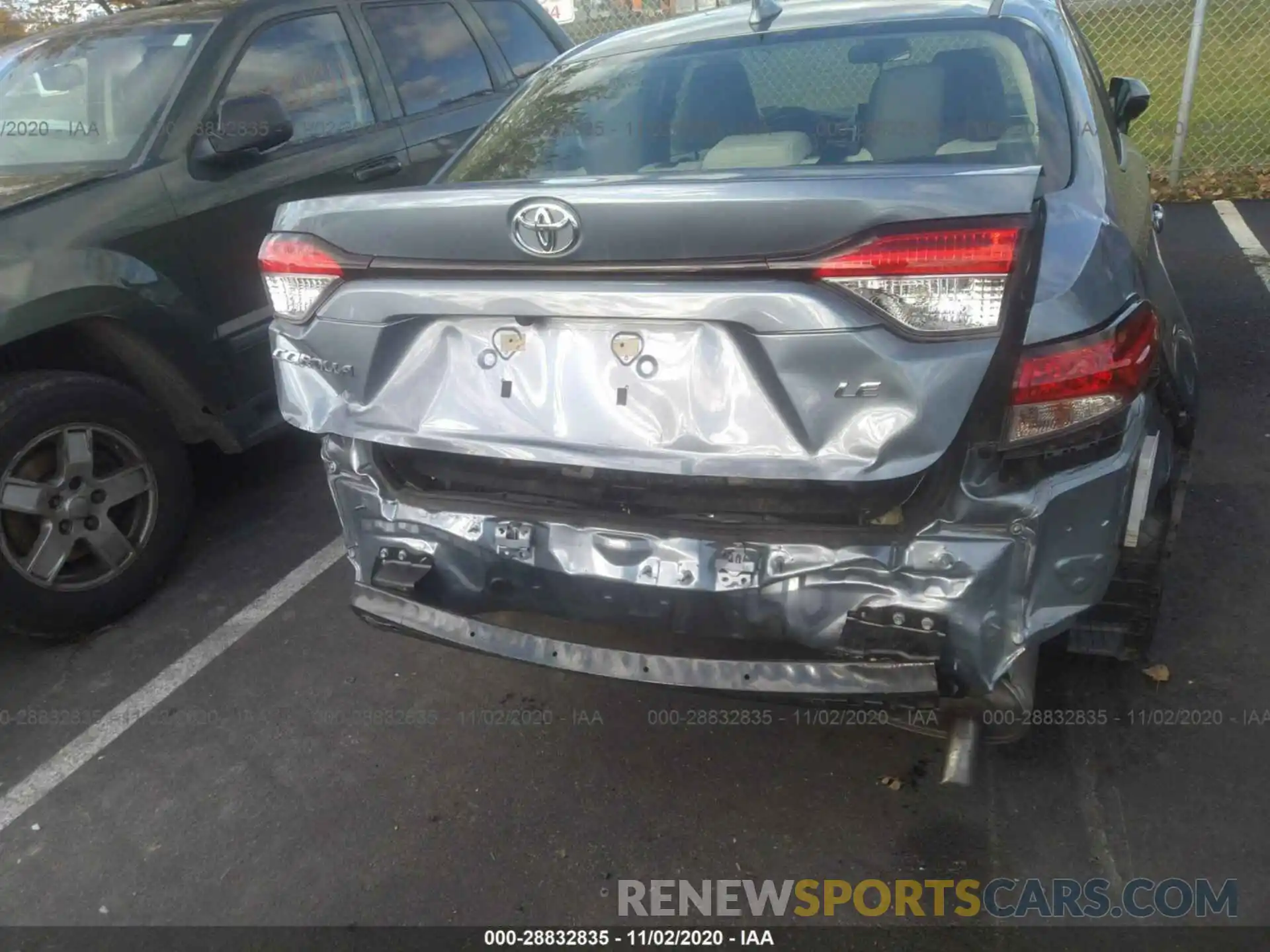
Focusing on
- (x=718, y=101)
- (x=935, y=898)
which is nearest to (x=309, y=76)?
(x=718, y=101)

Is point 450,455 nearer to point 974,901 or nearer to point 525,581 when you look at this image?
point 525,581

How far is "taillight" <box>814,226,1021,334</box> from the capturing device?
5.58 ft

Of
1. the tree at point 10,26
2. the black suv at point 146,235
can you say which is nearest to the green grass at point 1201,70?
the black suv at point 146,235

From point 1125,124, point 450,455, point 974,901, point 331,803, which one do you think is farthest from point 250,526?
point 1125,124

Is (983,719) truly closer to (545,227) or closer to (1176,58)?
(545,227)

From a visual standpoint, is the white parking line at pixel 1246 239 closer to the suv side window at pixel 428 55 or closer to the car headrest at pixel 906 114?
the car headrest at pixel 906 114

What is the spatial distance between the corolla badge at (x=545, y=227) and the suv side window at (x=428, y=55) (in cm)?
296

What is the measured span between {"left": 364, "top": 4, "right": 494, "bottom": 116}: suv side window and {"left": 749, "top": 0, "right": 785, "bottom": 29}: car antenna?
2.18 meters

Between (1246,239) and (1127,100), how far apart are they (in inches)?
143

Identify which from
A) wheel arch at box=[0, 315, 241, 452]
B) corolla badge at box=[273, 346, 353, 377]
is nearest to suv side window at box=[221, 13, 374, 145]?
wheel arch at box=[0, 315, 241, 452]

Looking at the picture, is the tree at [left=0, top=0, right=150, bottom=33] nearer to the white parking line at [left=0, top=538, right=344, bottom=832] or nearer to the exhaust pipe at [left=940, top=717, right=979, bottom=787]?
the white parking line at [left=0, top=538, right=344, bottom=832]

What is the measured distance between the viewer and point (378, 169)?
434cm

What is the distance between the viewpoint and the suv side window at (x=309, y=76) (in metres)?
3.98

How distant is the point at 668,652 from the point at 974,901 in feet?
2.80
